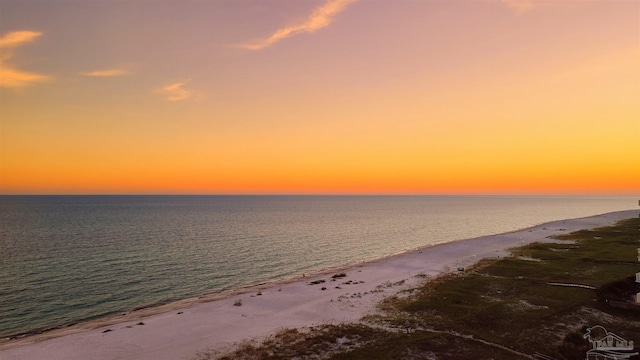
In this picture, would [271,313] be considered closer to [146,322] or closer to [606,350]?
[146,322]

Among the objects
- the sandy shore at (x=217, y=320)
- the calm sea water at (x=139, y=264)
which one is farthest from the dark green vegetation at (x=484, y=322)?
the calm sea water at (x=139, y=264)

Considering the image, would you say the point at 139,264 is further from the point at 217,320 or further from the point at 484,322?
the point at 484,322

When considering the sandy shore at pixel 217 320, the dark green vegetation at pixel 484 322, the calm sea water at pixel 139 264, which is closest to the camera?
the dark green vegetation at pixel 484 322

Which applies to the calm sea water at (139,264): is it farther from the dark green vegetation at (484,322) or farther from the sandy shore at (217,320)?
the dark green vegetation at (484,322)

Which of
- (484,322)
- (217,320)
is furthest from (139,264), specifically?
(484,322)

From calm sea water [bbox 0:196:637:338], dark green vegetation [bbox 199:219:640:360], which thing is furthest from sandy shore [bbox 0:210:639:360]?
calm sea water [bbox 0:196:637:338]

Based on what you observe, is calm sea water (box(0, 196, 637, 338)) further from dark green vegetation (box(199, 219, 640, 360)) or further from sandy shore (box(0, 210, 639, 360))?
dark green vegetation (box(199, 219, 640, 360))
